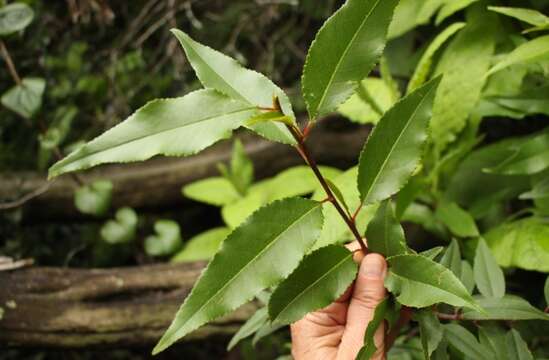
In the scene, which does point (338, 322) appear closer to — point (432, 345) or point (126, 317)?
point (432, 345)

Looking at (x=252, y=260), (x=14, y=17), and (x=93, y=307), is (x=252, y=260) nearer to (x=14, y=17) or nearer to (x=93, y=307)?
(x=93, y=307)

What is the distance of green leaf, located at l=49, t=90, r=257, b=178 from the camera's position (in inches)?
28.8

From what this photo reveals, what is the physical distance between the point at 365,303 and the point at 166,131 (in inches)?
16.6

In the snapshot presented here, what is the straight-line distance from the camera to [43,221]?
2.39m

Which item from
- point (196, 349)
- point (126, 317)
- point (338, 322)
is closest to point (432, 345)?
point (338, 322)

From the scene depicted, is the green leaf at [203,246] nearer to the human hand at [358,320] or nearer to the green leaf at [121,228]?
the green leaf at [121,228]

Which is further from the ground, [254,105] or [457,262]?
[254,105]

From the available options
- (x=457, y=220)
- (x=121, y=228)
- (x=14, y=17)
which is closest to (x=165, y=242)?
(x=121, y=228)

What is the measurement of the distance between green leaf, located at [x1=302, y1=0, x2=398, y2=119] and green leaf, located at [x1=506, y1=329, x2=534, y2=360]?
570 millimetres

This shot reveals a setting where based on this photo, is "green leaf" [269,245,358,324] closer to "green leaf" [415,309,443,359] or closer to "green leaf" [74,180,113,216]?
"green leaf" [415,309,443,359]

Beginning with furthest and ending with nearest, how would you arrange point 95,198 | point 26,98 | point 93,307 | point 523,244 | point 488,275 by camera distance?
point 95,198, point 26,98, point 93,307, point 523,244, point 488,275

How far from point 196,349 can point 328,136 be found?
3.69 feet

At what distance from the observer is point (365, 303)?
0.92 m

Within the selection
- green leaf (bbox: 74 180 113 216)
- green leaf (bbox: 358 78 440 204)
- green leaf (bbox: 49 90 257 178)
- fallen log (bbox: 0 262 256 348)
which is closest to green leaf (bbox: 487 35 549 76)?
green leaf (bbox: 358 78 440 204)
